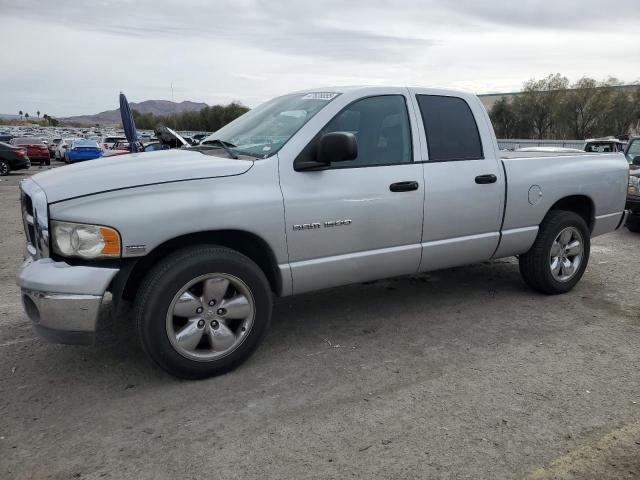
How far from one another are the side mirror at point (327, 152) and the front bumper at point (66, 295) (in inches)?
55.6

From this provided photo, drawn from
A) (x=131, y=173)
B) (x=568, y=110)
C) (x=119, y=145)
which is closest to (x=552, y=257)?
(x=131, y=173)

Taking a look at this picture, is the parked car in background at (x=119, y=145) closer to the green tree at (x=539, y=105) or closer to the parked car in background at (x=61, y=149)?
the parked car in background at (x=61, y=149)

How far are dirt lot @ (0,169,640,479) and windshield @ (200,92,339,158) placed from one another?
1483 mm

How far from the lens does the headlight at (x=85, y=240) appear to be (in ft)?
10.00

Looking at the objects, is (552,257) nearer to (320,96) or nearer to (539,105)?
(320,96)

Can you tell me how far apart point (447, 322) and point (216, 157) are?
232cm

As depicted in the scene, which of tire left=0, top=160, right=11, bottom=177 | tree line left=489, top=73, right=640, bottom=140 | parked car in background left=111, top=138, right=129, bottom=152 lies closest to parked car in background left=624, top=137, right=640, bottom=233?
tire left=0, top=160, right=11, bottom=177

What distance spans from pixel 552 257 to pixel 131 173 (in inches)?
153

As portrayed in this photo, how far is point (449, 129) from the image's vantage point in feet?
14.7

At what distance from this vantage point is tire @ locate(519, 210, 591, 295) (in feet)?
16.4

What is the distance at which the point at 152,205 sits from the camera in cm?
318

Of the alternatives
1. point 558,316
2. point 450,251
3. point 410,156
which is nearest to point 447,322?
point 450,251

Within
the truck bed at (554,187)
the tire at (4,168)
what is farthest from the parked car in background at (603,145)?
the tire at (4,168)

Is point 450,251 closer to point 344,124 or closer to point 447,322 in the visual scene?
point 447,322
